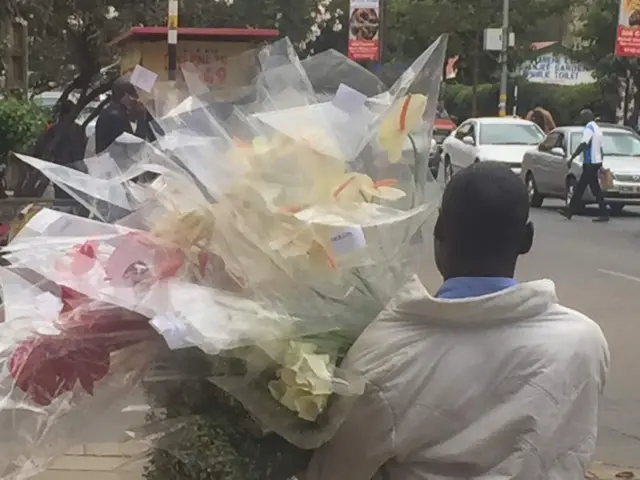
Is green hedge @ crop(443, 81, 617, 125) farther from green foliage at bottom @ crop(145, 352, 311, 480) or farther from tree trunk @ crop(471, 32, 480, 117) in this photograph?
green foliage at bottom @ crop(145, 352, 311, 480)

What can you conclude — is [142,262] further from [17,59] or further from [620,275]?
[17,59]

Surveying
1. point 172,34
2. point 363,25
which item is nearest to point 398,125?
point 172,34

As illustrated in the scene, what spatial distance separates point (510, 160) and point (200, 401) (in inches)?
794

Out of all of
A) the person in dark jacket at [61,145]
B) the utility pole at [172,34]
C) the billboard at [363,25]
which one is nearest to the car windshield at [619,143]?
the person in dark jacket at [61,145]

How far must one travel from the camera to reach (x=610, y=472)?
5.68m

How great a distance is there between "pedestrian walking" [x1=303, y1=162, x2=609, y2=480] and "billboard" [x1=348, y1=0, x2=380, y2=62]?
1221 inches

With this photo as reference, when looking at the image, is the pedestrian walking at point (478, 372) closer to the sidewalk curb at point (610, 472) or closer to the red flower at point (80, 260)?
the red flower at point (80, 260)

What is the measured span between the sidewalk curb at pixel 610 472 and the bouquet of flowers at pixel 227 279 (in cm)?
349

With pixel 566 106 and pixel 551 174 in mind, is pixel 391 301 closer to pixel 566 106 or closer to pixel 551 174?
pixel 551 174

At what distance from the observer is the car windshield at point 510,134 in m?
22.8

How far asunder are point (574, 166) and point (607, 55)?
16777 millimetres

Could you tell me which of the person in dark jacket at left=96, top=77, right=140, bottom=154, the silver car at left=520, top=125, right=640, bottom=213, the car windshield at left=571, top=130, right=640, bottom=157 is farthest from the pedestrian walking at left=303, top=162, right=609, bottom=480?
the car windshield at left=571, top=130, right=640, bottom=157

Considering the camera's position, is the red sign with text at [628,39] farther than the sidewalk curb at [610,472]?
Yes

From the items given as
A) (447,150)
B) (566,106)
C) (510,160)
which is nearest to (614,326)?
(510,160)
